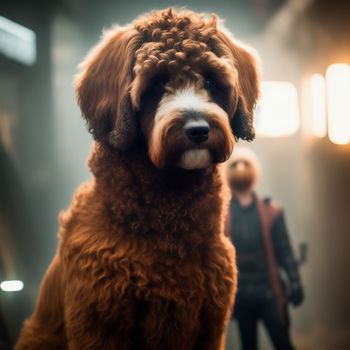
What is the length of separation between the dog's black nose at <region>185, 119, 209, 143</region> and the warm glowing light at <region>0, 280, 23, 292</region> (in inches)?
47.5

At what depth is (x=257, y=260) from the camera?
8.25ft

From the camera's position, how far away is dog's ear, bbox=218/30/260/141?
1.51 metres

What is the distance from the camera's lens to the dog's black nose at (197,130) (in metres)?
1.32

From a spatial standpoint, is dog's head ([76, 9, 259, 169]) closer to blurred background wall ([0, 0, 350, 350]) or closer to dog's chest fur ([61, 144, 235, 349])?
dog's chest fur ([61, 144, 235, 349])

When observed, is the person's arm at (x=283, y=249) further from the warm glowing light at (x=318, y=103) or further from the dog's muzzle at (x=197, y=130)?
the dog's muzzle at (x=197, y=130)

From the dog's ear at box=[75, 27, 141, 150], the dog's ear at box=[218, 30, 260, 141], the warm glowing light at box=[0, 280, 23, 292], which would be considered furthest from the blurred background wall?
the dog's ear at box=[218, 30, 260, 141]

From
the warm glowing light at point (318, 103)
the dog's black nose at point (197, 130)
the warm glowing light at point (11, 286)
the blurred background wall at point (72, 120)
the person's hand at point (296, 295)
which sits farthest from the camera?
the warm glowing light at point (318, 103)

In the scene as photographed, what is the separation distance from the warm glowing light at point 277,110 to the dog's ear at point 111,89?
47.4 inches

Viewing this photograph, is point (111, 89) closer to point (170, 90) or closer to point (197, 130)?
point (170, 90)

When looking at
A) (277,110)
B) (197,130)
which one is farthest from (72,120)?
(197,130)

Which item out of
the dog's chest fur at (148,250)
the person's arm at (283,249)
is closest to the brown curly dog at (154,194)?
the dog's chest fur at (148,250)

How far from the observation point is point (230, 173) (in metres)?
2.59

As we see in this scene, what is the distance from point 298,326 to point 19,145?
6.20ft

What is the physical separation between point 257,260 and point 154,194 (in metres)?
1.15
